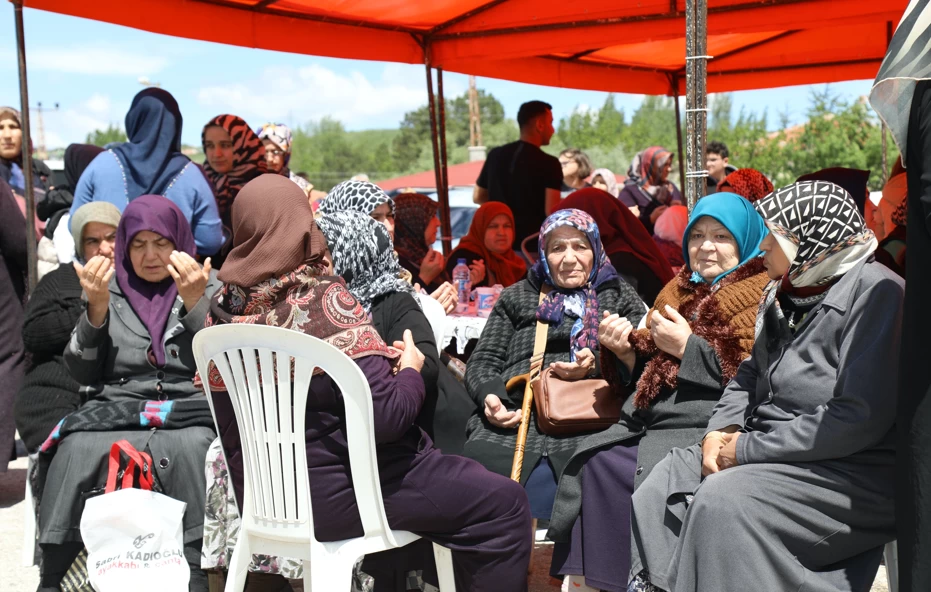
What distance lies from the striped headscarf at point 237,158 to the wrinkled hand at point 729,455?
3.69m

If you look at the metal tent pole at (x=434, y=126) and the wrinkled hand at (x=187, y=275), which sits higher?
the metal tent pole at (x=434, y=126)

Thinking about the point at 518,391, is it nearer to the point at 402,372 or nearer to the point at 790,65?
the point at 402,372

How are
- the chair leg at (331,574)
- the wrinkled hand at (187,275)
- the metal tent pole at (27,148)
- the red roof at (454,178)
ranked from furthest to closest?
the red roof at (454,178), the metal tent pole at (27,148), the wrinkled hand at (187,275), the chair leg at (331,574)

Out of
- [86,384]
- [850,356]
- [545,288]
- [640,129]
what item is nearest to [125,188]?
[86,384]

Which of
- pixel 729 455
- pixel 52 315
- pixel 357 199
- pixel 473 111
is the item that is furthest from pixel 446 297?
pixel 473 111

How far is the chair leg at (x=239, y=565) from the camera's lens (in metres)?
2.77

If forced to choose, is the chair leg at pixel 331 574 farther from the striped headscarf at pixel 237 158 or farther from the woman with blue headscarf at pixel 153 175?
the striped headscarf at pixel 237 158

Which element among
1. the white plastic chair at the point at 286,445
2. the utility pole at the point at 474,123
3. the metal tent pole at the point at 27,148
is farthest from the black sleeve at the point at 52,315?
the utility pole at the point at 474,123

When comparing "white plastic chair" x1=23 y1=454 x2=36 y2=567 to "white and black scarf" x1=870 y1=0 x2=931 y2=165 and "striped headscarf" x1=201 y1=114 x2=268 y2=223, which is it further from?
"white and black scarf" x1=870 y1=0 x2=931 y2=165

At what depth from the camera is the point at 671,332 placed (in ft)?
10.0

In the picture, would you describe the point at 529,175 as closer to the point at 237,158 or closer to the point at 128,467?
the point at 237,158

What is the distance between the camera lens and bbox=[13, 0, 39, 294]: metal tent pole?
189 inches

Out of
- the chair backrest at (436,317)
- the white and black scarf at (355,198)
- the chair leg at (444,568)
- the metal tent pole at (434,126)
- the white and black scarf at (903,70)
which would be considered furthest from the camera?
the metal tent pole at (434,126)

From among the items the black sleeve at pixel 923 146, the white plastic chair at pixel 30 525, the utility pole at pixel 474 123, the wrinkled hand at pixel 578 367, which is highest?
the utility pole at pixel 474 123
